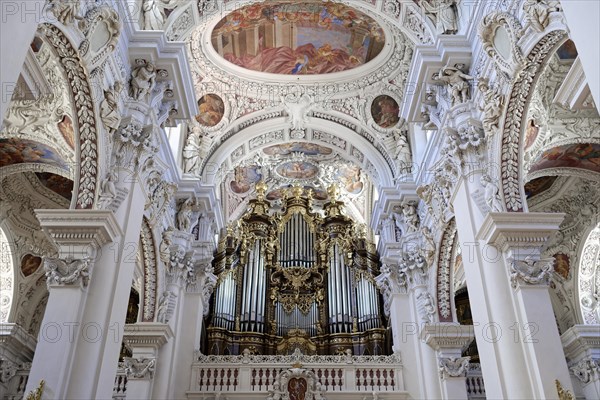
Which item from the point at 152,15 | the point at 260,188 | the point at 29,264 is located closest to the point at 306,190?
the point at 260,188

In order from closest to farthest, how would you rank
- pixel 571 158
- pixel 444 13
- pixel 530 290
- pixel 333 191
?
pixel 530 290 → pixel 444 13 → pixel 571 158 → pixel 333 191

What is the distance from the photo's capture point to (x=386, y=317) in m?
14.9

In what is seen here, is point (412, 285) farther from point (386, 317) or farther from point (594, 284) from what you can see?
point (594, 284)

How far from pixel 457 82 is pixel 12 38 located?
6.55 metres

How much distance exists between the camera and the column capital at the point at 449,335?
11570 mm

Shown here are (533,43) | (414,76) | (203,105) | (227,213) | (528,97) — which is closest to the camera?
(533,43)

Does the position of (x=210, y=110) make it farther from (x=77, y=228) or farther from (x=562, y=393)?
(x=562, y=393)

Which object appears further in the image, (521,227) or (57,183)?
(57,183)

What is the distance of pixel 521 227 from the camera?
7.35 meters

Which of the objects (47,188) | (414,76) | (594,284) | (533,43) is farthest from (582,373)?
(47,188)

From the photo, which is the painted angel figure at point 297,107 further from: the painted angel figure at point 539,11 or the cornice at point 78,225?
the painted angel figure at point 539,11

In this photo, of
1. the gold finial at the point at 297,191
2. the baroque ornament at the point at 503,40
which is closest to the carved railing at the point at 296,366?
the gold finial at the point at 297,191

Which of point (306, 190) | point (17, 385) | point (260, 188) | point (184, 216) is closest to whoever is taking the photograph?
point (184, 216)

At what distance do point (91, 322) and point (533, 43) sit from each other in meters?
6.41
